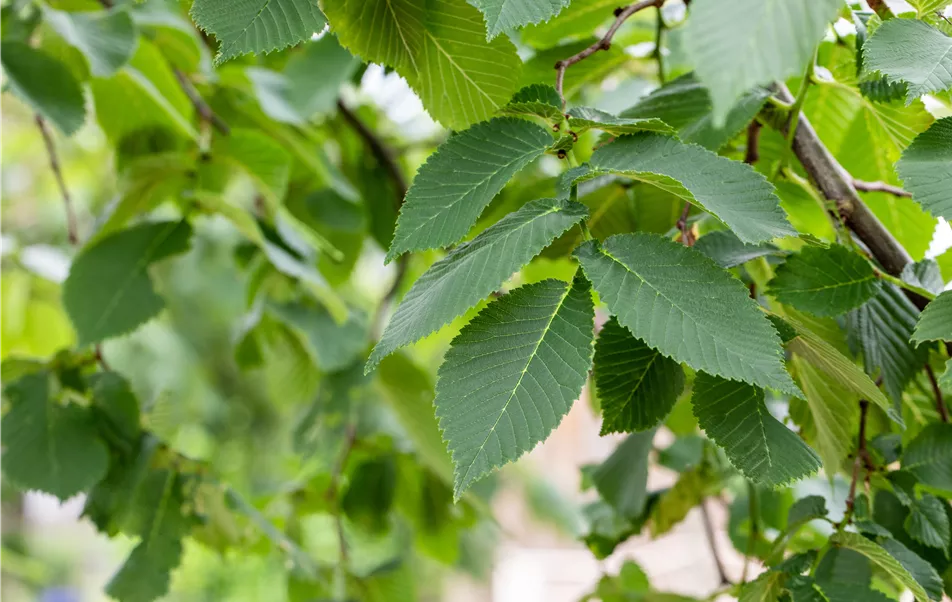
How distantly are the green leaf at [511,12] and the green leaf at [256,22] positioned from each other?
0.06 metres

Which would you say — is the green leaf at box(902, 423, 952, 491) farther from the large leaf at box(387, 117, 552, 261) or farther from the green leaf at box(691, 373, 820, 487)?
the large leaf at box(387, 117, 552, 261)

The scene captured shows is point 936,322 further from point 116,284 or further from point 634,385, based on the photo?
point 116,284

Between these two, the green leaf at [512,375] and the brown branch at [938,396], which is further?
the brown branch at [938,396]

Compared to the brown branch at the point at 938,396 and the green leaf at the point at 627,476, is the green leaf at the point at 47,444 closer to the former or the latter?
the green leaf at the point at 627,476

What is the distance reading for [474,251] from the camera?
0.93 feet

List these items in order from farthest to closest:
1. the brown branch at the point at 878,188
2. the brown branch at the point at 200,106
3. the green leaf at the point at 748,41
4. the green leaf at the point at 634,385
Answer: the brown branch at the point at 200,106
the brown branch at the point at 878,188
the green leaf at the point at 634,385
the green leaf at the point at 748,41

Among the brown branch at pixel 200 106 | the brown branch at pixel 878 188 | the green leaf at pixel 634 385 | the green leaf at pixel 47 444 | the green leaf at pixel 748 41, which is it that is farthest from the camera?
the brown branch at pixel 200 106

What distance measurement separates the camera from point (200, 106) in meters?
0.72

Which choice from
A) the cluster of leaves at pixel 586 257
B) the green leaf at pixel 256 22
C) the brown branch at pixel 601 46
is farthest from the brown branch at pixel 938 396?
the green leaf at pixel 256 22

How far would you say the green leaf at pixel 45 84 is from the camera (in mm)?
538

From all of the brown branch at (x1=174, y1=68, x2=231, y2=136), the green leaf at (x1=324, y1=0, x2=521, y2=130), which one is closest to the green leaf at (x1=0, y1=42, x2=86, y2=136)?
the brown branch at (x1=174, y1=68, x2=231, y2=136)

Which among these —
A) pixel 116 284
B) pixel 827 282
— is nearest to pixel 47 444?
pixel 116 284

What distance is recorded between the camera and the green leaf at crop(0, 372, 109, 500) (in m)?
0.52

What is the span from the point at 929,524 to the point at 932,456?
3 cm
